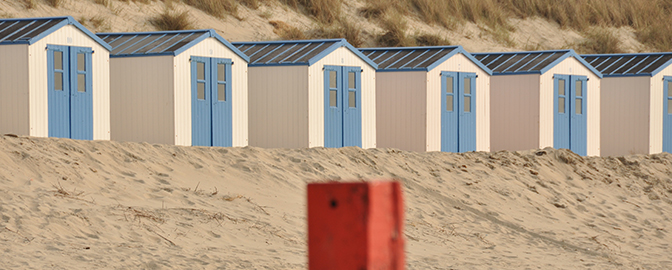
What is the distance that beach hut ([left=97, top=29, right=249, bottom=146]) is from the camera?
13977 millimetres

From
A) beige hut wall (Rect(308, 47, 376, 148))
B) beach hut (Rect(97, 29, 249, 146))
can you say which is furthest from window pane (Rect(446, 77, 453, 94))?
beach hut (Rect(97, 29, 249, 146))

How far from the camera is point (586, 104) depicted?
18938 millimetres

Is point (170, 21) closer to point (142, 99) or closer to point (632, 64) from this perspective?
point (142, 99)

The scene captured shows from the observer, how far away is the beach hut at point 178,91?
14.0m

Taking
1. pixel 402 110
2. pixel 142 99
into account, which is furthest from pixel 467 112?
pixel 142 99

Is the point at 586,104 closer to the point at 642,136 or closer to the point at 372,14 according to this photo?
the point at 642,136

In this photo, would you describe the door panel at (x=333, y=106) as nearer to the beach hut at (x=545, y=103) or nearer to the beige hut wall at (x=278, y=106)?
the beige hut wall at (x=278, y=106)

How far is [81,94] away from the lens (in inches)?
510

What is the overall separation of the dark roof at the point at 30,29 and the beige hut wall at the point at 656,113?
40.2ft

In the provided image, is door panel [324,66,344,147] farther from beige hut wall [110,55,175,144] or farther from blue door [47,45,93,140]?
blue door [47,45,93,140]

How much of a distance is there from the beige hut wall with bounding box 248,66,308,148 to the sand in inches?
36.0

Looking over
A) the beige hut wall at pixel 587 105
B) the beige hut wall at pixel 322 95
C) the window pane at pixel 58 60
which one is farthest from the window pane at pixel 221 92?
the beige hut wall at pixel 587 105

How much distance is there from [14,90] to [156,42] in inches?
120

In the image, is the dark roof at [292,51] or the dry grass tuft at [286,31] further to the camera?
the dry grass tuft at [286,31]
